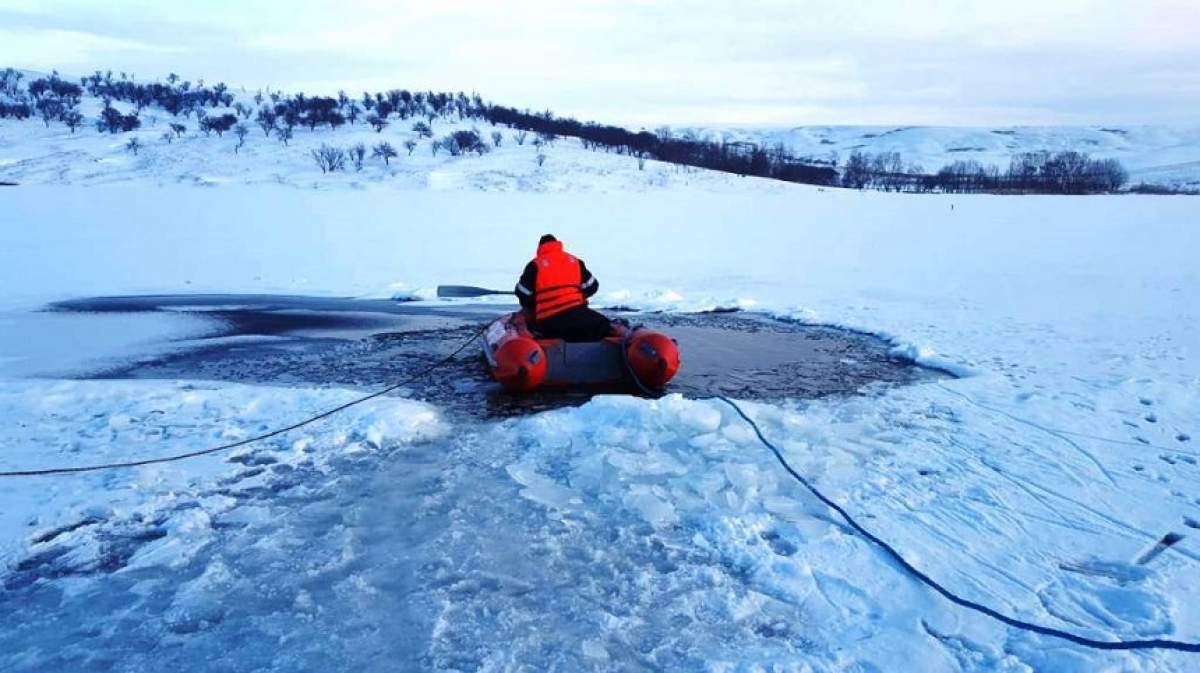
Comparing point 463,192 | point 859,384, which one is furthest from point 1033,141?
point 859,384

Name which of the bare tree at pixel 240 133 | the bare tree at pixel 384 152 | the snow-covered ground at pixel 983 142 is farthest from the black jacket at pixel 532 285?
the snow-covered ground at pixel 983 142

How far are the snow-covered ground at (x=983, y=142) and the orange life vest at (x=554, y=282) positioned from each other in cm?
11797

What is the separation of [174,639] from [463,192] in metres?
33.8

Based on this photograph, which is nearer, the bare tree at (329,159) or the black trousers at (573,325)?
the black trousers at (573,325)

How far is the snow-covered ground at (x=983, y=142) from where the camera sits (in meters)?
127

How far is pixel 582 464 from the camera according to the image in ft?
15.2

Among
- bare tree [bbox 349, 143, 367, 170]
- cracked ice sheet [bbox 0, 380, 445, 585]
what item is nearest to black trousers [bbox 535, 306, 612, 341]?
cracked ice sheet [bbox 0, 380, 445, 585]

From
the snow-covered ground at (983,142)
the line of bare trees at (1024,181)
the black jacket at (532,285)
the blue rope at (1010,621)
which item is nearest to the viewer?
the blue rope at (1010,621)

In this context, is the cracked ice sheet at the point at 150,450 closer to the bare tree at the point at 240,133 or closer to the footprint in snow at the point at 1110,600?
the footprint in snow at the point at 1110,600

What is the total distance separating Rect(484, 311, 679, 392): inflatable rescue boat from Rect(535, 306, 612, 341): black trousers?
0.08 m

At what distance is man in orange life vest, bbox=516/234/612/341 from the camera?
251 inches

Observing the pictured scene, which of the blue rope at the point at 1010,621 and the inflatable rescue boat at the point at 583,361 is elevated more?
the inflatable rescue boat at the point at 583,361

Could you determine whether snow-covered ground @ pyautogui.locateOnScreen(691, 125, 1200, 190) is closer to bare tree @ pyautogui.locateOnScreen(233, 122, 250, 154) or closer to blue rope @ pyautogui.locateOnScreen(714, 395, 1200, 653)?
bare tree @ pyautogui.locateOnScreen(233, 122, 250, 154)

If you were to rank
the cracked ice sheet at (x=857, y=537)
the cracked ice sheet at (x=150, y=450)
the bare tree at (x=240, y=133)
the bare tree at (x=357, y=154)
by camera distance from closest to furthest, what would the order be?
1. the cracked ice sheet at (x=857, y=537)
2. the cracked ice sheet at (x=150, y=450)
3. the bare tree at (x=357, y=154)
4. the bare tree at (x=240, y=133)
